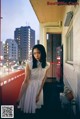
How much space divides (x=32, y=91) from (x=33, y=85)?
7 centimetres

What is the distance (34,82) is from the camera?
3.38 m

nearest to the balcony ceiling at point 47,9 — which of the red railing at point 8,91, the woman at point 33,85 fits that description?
the red railing at point 8,91

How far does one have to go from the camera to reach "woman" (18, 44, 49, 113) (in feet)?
10.8

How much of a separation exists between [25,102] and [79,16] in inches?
48.1

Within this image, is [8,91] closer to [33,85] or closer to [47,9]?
[33,85]

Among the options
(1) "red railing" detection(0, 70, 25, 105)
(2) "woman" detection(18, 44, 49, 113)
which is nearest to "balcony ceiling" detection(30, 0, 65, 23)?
(1) "red railing" detection(0, 70, 25, 105)

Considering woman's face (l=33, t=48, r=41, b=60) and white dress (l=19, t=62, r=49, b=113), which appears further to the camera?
white dress (l=19, t=62, r=49, b=113)

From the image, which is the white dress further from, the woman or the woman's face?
the woman's face

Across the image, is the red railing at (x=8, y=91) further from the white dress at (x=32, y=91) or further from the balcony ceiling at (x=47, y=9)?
the balcony ceiling at (x=47, y=9)

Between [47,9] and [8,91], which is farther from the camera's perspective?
[47,9]

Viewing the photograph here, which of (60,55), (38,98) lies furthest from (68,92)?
(60,55)

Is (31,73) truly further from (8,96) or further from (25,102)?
(8,96)

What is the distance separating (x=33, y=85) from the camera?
3.37m

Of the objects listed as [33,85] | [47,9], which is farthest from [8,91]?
[47,9]
